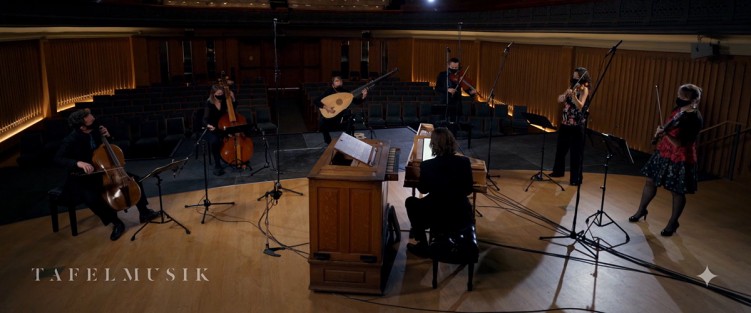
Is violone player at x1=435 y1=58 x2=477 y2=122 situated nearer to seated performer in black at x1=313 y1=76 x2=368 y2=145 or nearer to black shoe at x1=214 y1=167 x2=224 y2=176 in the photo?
seated performer in black at x1=313 y1=76 x2=368 y2=145

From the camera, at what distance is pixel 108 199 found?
5941 millimetres

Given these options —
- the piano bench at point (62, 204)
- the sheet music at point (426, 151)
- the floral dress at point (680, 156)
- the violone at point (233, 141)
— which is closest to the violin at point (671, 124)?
the floral dress at point (680, 156)

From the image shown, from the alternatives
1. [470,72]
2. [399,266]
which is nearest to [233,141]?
[399,266]

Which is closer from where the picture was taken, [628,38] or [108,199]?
[108,199]

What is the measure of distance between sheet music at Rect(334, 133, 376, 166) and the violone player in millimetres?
4180

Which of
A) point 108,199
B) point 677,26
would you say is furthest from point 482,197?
point 108,199

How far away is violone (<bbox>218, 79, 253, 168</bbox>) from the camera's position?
8297 mm

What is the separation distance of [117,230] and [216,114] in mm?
2779

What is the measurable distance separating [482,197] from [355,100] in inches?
124

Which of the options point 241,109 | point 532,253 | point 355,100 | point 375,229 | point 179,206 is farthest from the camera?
point 241,109

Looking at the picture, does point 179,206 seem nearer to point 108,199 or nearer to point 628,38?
point 108,199

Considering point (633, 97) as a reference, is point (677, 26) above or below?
above

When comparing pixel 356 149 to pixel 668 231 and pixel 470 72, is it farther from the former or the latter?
pixel 470 72

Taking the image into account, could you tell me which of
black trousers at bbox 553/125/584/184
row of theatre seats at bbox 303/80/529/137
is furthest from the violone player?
black trousers at bbox 553/125/584/184
